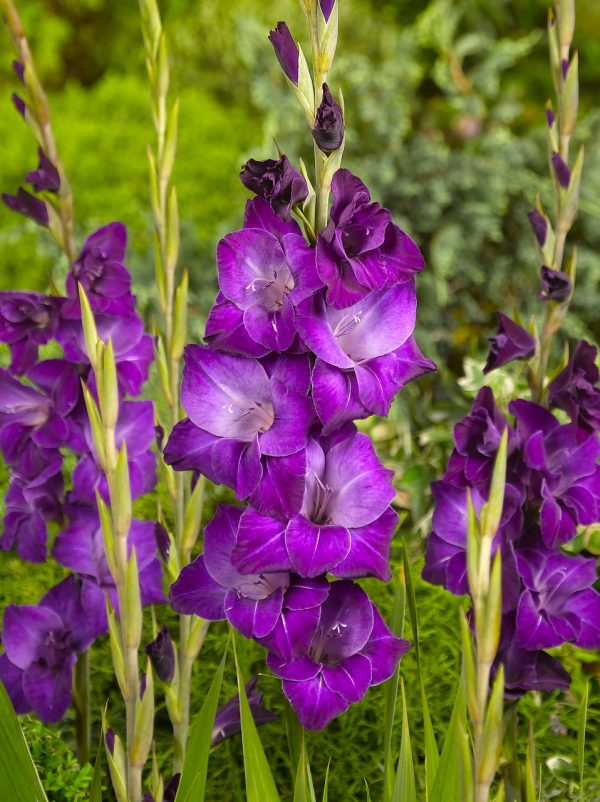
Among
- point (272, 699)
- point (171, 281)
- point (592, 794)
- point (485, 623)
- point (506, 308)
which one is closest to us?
point (485, 623)

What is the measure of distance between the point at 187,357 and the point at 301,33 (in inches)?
163

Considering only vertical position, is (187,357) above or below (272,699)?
above

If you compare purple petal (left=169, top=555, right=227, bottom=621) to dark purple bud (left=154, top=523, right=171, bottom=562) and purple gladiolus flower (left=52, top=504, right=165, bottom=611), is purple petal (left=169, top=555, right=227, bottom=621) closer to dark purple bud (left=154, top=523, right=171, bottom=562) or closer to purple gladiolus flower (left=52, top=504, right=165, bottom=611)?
dark purple bud (left=154, top=523, right=171, bottom=562)

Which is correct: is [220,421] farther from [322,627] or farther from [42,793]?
[42,793]

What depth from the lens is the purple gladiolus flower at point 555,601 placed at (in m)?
1.19

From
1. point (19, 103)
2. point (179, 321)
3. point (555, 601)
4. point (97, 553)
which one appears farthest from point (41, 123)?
point (555, 601)

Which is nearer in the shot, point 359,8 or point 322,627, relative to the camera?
point 322,627

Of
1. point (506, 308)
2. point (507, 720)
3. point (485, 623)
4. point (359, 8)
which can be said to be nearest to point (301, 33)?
point (359, 8)

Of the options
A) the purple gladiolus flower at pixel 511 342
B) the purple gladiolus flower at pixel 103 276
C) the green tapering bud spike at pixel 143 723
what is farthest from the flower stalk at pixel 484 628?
the purple gladiolus flower at pixel 103 276

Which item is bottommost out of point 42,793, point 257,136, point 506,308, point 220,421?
point 506,308

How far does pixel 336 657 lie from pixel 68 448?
1.74 ft

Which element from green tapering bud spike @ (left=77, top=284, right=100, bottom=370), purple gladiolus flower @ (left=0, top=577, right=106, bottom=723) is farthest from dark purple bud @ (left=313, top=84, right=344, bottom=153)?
purple gladiolus flower @ (left=0, top=577, right=106, bottom=723)

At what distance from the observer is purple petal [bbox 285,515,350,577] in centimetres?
93

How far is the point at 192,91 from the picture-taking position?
4828mm
